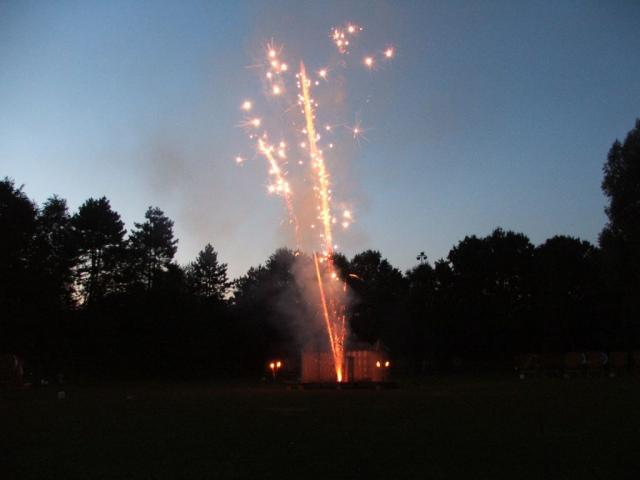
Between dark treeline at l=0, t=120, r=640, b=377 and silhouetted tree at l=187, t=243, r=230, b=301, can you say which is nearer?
dark treeline at l=0, t=120, r=640, b=377

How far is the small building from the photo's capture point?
41.0 m

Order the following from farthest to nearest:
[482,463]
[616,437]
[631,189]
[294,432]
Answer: [631,189], [294,432], [616,437], [482,463]

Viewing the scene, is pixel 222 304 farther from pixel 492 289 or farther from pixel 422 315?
pixel 492 289

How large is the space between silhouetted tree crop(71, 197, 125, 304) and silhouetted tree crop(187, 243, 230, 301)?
1565 cm

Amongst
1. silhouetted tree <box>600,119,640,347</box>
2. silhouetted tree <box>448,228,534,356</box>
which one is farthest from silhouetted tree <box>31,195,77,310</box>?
silhouetted tree <box>600,119,640,347</box>

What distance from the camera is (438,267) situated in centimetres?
7250

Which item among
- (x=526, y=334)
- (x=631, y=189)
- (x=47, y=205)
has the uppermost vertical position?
(x=47, y=205)

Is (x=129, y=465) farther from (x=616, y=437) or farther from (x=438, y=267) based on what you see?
(x=438, y=267)

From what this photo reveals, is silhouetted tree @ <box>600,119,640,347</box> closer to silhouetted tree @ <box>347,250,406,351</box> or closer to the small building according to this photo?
the small building

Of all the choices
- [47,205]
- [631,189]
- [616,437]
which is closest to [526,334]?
[631,189]

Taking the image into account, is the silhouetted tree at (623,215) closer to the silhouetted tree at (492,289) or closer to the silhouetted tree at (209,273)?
the silhouetted tree at (492,289)

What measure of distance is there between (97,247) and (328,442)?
181ft

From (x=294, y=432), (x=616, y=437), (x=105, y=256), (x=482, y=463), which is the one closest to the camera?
(x=482, y=463)

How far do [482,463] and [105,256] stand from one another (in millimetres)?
58340
